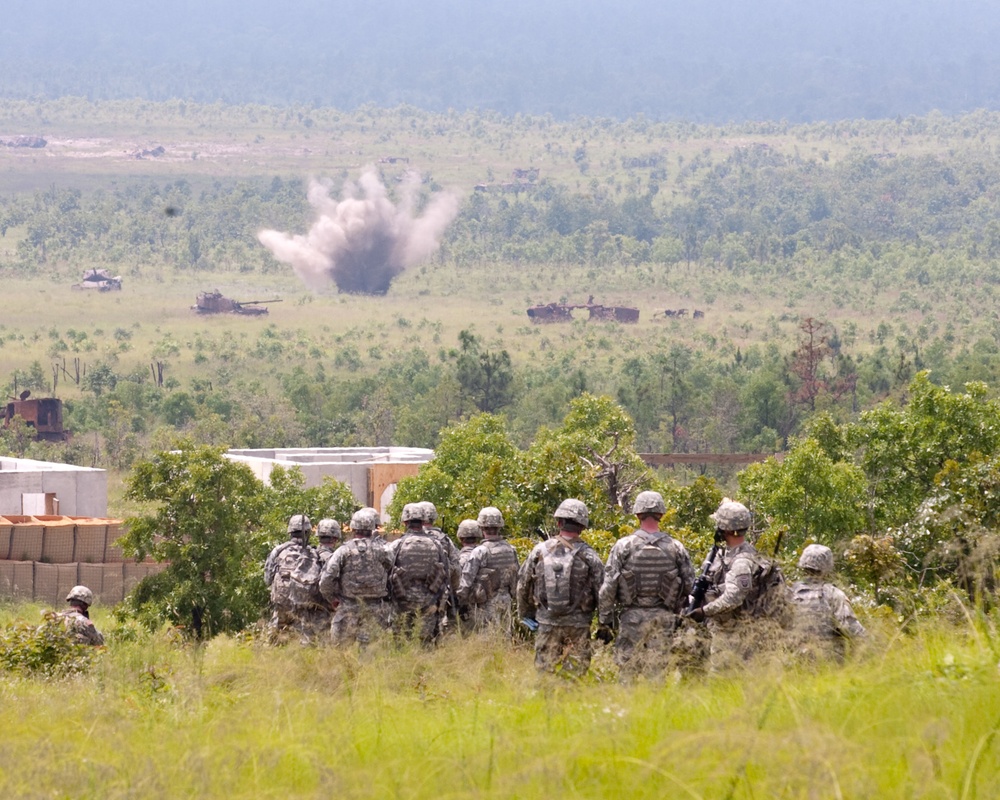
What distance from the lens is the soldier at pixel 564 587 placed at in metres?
10.0

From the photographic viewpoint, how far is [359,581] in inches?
472

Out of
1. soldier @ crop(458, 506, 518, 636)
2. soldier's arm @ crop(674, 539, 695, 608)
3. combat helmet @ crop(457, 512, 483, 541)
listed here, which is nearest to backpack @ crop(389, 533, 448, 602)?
soldier @ crop(458, 506, 518, 636)

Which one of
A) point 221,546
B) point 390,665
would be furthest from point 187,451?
point 390,665

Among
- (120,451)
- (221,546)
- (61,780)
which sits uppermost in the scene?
(61,780)

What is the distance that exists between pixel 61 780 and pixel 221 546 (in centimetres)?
1556

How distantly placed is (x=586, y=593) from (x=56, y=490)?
2812 cm

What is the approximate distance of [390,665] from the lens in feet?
30.0

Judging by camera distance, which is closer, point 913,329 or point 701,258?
point 913,329

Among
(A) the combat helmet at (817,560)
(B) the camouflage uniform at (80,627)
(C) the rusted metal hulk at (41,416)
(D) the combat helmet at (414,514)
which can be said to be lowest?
(C) the rusted metal hulk at (41,416)

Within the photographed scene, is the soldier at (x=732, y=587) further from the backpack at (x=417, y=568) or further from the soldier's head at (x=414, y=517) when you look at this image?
the soldier's head at (x=414, y=517)

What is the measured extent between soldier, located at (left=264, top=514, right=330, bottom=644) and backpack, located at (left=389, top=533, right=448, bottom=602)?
0.87 metres

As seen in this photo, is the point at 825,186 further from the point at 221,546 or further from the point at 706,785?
the point at 706,785

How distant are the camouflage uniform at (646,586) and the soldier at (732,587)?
0.16 meters

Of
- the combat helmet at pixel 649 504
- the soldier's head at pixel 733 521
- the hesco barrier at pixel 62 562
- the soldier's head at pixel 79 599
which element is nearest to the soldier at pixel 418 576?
the soldier's head at pixel 79 599
